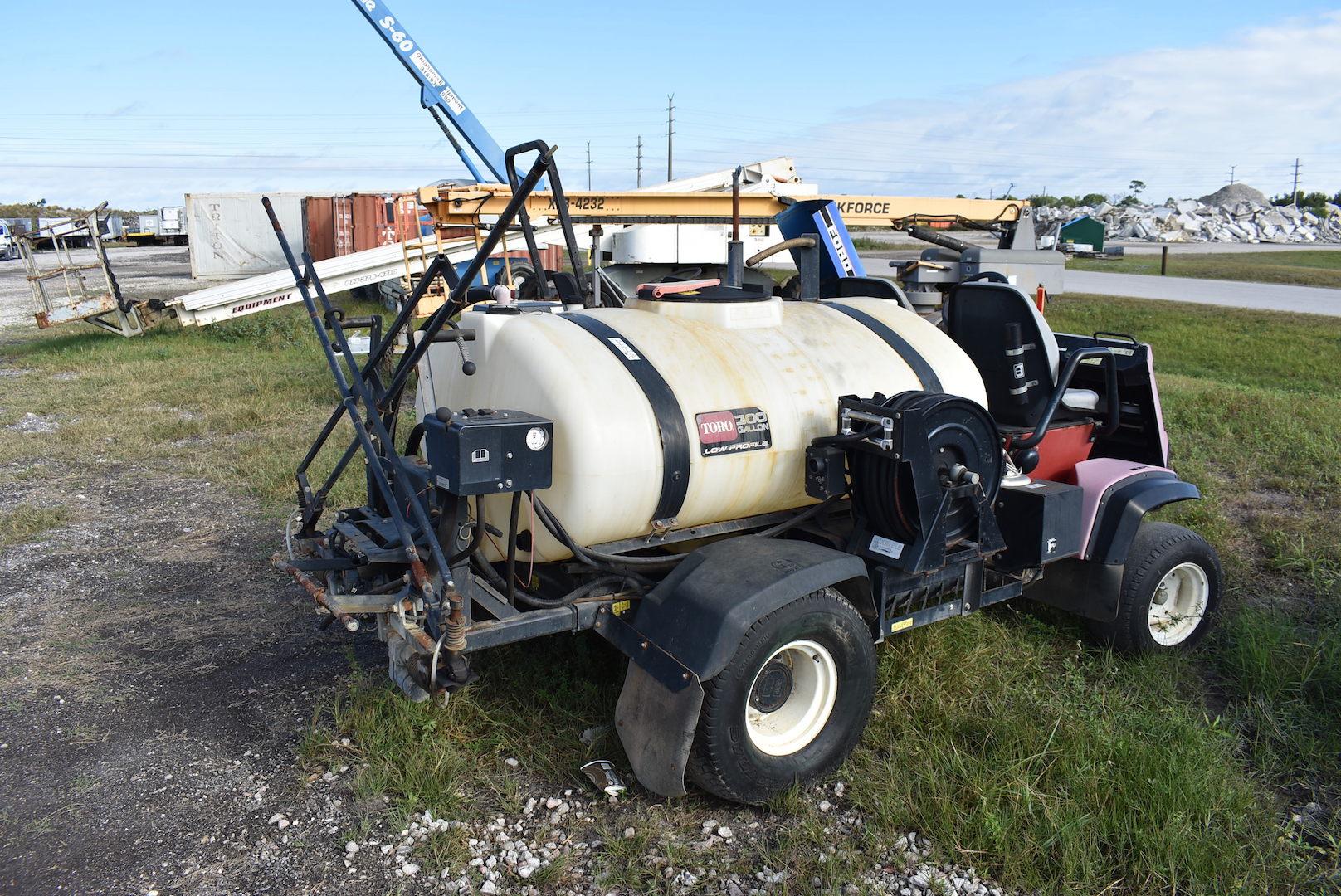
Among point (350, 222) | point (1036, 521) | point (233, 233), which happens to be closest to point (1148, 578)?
point (1036, 521)

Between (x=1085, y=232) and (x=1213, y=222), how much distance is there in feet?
79.1

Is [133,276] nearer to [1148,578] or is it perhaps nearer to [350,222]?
[350,222]

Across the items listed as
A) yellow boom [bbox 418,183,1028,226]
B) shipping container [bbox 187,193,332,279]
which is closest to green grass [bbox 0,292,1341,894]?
yellow boom [bbox 418,183,1028,226]

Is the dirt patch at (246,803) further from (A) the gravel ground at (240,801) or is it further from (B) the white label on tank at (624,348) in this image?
(B) the white label on tank at (624,348)

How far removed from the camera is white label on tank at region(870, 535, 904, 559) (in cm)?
408

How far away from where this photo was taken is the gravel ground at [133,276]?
22.1 metres

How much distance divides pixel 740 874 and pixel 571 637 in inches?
72.8

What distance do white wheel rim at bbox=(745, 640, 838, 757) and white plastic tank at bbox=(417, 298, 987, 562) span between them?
2.10ft

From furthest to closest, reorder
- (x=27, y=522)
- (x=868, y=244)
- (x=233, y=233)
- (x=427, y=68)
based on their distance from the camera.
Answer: (x=868, y=244)
(x=233, y=233)
(x=427, y=68)
(x=27, y=522)

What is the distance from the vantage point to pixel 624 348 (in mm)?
3965

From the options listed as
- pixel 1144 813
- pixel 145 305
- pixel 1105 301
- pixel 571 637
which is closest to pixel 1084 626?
pixel 1144 813

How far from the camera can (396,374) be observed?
387 centimetres

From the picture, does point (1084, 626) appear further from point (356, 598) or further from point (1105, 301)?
point (1105, 301)

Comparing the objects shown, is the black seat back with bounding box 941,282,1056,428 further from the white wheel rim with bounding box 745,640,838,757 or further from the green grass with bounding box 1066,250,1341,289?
the green grass with bounding box 1066,250,1341,289
